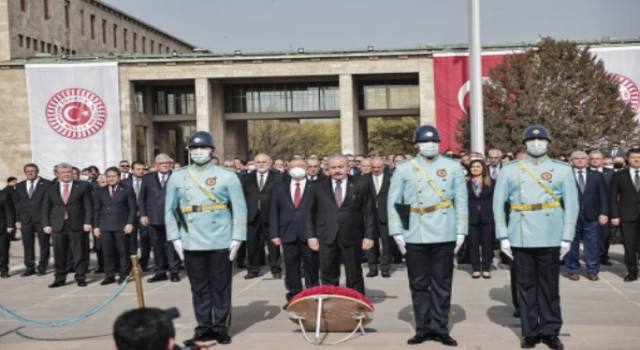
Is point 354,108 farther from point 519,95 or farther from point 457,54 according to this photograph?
point 519,95

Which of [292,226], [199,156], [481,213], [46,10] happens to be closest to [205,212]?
[199,156]

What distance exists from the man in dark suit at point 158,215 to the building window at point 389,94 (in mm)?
29384

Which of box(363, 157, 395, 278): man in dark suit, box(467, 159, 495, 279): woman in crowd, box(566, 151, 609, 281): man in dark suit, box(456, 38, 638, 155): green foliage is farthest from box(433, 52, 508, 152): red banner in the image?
box(566, 151, 609, 281): man in dark suit

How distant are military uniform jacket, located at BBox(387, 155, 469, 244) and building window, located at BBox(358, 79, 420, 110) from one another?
33748mm

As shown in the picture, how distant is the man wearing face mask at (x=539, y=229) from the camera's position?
23.5ft

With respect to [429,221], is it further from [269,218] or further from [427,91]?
[427,91]

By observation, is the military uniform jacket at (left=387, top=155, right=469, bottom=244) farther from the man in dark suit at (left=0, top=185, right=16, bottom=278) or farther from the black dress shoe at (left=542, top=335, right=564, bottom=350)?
the man in dark suit at (left=0, top=185, right=16, bottom=278)

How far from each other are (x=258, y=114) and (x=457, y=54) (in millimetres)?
12005

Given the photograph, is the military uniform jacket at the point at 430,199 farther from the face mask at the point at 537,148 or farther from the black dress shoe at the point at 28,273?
the black dress shoe at the point at 28,273

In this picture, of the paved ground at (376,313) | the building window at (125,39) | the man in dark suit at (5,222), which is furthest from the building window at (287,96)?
the paved ground at (376,313)

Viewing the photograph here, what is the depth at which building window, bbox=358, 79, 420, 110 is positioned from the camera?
41.0 metres

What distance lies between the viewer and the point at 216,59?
38844 millimetres

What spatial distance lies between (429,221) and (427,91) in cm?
3043

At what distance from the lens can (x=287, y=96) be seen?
42.7 metres
